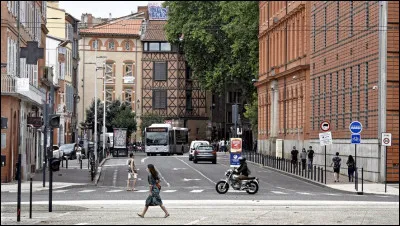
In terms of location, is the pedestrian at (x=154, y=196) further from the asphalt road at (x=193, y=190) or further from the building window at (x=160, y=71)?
the building window at (x=160, y=71)

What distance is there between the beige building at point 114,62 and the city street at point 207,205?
75368 mm

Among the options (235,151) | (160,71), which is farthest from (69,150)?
(160,71)

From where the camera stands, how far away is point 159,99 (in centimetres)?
13625

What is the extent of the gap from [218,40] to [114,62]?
25185 millimetres

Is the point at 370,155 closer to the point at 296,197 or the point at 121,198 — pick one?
the point at 296,197

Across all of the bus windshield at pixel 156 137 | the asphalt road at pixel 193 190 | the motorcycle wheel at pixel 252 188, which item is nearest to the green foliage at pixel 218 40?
the bus windshield at pixel 156 137

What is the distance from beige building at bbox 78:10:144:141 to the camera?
133625mm

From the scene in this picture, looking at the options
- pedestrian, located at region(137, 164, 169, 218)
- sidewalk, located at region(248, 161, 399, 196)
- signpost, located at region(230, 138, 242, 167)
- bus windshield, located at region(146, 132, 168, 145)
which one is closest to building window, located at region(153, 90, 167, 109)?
bus windshield, located at region(146, 132, 168, 145)

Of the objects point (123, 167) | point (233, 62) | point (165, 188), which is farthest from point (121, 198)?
point (233, 62)

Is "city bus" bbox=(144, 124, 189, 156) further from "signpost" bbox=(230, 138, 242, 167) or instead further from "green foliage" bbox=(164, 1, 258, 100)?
"signpost" bbox=(230, 138, 242, 167)

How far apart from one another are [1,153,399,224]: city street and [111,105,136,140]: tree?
6574 centimetres

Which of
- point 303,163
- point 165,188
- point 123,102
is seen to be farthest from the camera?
point 123,102

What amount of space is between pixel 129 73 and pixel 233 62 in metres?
27.1

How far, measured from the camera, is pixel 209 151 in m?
82.5
